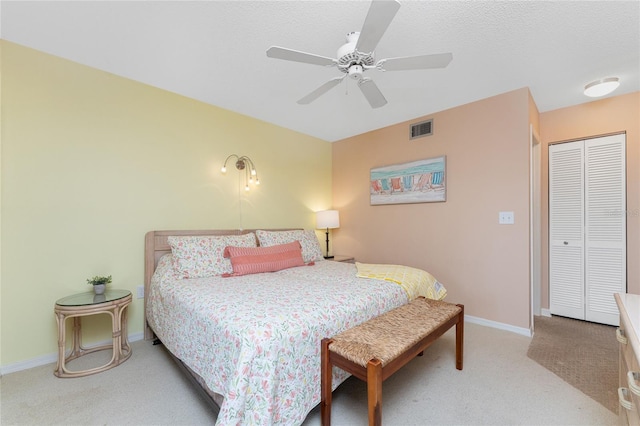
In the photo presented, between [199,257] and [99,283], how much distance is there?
79cm

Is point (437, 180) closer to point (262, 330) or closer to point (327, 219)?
point (327, 219)

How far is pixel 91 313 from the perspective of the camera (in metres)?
2.02

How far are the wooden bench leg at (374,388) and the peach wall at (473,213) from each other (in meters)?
2.29

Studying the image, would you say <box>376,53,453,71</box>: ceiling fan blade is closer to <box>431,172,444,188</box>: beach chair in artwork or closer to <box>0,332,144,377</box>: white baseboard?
<box>431,172,444,188</box>: beach chair in artwork

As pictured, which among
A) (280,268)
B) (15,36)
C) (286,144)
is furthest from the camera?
(286,144)

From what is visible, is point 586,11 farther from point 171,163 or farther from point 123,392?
point 123,392

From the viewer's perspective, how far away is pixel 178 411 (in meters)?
1.66

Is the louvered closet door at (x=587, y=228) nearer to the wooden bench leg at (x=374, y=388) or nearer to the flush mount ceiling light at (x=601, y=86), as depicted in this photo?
the flush mount ceiling light at (x=601, y=86)

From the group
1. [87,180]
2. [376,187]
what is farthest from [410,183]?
[87,180]

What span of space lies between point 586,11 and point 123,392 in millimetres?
3908

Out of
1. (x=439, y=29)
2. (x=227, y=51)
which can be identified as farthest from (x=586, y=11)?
(x=227, y=51)

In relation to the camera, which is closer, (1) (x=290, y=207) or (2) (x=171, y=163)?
(2) (x=171, y=163)

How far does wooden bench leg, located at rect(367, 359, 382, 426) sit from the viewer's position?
1.27 metres

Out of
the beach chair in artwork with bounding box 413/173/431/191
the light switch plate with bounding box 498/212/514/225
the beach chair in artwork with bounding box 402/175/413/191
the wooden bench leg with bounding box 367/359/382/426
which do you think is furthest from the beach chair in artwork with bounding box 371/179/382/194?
the wooden bench leg with bounding box 367/359/382/426
